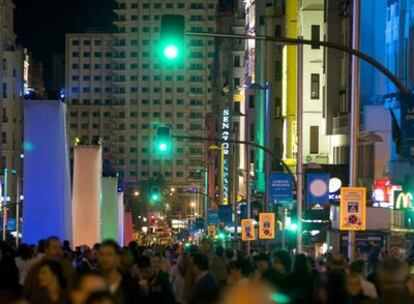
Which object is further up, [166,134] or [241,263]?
[166,134]

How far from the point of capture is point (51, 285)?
1084 centimetres

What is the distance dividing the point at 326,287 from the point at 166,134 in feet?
85.1

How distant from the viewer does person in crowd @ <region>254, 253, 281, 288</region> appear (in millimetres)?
13791

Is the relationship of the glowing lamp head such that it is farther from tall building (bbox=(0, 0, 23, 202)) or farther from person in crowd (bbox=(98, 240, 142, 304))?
tall building (bbox=(0, 0, 23, 202))

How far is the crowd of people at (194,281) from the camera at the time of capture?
26.6 feet

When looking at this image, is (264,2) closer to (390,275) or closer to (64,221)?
(64,221)

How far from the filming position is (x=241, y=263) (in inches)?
587

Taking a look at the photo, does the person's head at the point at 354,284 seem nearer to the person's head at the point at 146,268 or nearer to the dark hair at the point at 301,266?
the dark hair at the point at 301,266

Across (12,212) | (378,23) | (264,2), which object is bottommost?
(12,212)

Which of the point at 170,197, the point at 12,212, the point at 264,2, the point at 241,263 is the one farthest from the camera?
the point at 170,197

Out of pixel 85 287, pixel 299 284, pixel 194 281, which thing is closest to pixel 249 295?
pixel 85 287

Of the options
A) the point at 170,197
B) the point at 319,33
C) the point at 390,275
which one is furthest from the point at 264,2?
the point at 170,197

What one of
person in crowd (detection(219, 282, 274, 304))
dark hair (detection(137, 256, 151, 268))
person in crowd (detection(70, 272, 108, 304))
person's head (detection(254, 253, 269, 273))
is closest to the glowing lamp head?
person's head (detection(254, 253, 269, 273))

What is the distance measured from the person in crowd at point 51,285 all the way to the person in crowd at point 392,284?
2.76 meters
